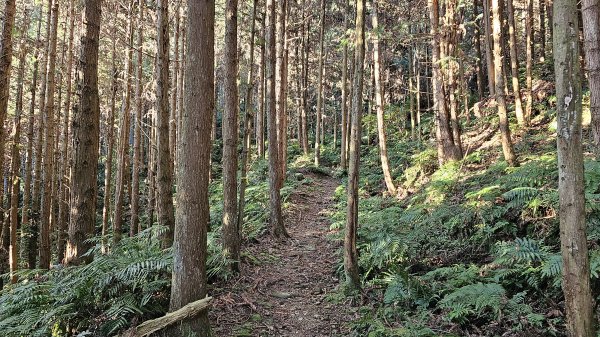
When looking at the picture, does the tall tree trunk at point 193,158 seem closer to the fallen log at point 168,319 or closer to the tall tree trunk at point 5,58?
the fallen log at point 168,319

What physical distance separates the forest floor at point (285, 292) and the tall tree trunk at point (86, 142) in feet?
7.41

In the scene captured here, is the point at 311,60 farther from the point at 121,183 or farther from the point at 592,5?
the point at 592,5

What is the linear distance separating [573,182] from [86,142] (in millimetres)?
6076

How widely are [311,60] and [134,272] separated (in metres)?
25.1

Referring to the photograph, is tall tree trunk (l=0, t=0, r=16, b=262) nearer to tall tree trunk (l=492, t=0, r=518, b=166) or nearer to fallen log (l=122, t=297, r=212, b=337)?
fallen log (l=122, t=297, r=212, b=337)

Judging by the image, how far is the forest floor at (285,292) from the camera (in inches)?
219

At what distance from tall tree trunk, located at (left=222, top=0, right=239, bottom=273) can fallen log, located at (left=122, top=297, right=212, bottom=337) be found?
254 cm

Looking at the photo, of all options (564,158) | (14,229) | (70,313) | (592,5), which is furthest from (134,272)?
(592,5)

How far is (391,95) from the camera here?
3262 centimetres

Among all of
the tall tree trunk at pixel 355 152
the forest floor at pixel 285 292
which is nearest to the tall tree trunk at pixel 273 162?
the forest floor at pixel 285 292

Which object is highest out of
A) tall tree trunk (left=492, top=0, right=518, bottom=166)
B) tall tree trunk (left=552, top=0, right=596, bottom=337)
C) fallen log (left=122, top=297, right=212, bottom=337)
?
tall tree trunk (left=492, top=0, right=518, bottom=166)

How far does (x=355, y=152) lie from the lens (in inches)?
248

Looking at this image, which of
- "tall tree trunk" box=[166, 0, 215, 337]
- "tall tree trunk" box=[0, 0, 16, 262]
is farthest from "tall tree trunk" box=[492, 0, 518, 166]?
"tall tree trunk" box=[0, 0, 16, 262]

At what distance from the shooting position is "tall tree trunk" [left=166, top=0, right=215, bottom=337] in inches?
182
